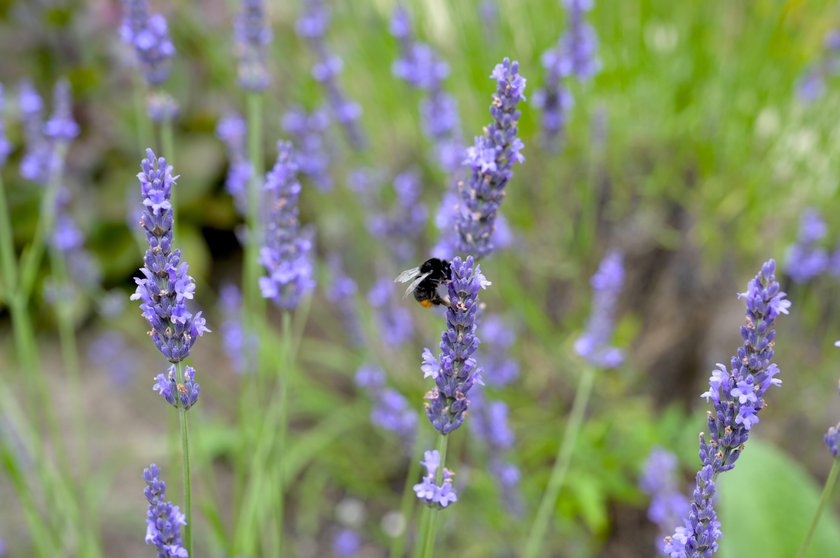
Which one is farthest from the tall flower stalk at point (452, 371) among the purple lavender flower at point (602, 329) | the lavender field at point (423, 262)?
the purple lavender flower at point (602, 329)

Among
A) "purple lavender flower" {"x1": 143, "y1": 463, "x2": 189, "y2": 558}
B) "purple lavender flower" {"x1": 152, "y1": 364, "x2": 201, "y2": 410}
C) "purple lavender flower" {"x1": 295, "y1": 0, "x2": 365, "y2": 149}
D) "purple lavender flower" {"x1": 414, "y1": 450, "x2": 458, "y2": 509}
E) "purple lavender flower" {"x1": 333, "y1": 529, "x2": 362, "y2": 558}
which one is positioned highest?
"purple lavender flower" {"x1": 295, "y1": 0, "x2": 365, "y2": 149}

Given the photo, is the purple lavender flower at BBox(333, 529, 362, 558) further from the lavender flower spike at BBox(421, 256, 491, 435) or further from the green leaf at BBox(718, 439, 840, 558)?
the lavender flower spike at BBox(421, 256, 491, 435)

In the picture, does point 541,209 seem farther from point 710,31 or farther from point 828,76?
point 828,76

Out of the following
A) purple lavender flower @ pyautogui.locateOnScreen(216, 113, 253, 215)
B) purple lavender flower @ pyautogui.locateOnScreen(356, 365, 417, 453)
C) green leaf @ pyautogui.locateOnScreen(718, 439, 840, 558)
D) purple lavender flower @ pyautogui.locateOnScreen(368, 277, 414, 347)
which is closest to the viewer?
green leaf @ pyautogui.locateOnScreen(718, 439, 840, 558)

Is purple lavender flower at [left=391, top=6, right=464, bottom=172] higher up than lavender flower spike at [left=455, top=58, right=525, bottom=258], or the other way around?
purple lavender flower at [left=391, top=6, right=464, bottom=172]

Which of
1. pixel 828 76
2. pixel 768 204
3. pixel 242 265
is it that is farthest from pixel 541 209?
pixel 242 265

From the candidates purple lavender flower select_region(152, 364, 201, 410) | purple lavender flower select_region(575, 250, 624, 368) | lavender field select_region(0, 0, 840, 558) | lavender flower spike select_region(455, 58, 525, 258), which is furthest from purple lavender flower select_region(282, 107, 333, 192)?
purple lavender flower select_region(152, 364, 201, 410)

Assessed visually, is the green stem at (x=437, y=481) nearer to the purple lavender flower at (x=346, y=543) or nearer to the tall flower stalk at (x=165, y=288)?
the tall flower stalk at (x=165, y=288)
